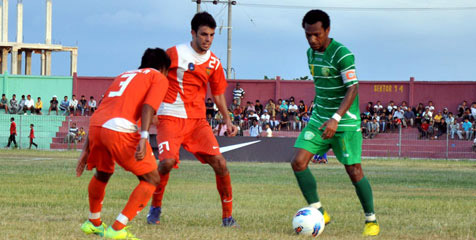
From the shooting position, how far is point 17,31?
238 ft

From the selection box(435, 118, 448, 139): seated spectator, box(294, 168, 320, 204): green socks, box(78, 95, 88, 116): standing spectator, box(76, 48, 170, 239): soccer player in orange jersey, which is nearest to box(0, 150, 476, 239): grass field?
box(294, 168, 320, 204): green socks

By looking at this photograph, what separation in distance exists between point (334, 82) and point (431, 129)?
1158 inches

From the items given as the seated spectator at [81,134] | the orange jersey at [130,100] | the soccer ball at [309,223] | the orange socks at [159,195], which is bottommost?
the seated spectator at [81,134]

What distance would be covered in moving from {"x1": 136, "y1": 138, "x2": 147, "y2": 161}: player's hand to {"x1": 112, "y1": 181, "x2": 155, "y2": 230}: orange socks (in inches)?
16.7

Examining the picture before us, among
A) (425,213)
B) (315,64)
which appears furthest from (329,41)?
(425,213)

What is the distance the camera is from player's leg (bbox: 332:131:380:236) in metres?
7.61

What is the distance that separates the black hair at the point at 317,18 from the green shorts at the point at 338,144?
1.09 m

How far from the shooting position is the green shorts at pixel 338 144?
7.62 metres

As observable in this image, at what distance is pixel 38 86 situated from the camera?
4809 centimetres

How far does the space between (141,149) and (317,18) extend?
2.31 meters

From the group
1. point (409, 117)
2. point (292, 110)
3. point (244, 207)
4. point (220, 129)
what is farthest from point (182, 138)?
point (292, 110)

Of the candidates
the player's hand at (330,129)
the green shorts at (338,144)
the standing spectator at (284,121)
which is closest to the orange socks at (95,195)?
the green shorts at (338,144)

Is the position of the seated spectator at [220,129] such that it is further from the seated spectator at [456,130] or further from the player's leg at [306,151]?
the player's leg at [306,151]

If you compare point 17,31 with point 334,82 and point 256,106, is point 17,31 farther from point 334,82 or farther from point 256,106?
point 334,82
